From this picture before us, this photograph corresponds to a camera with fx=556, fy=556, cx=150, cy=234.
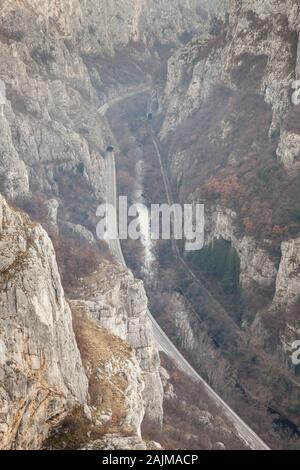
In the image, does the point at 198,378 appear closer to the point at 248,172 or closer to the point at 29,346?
the point at 248,172

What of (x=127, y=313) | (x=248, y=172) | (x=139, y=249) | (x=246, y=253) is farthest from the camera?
(x=139, y=249)

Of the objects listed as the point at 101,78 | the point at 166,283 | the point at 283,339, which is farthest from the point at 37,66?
the point at 283,339

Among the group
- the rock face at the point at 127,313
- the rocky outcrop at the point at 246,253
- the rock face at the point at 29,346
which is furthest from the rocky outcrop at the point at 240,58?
the rock face at the point at 29,346

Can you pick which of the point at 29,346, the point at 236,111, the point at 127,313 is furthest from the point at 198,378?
the point at 236,111

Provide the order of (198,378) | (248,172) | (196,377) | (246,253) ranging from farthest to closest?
(248,172), (246,253), (196,377), (198,378)

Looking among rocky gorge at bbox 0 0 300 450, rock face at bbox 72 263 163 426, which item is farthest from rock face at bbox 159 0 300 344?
rock face at bbox 72 263 163 426

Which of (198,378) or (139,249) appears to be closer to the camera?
(198,378)

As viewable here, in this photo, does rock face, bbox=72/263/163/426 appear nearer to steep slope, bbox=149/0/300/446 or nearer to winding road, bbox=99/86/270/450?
winding road, bbox=99/86/270/450
